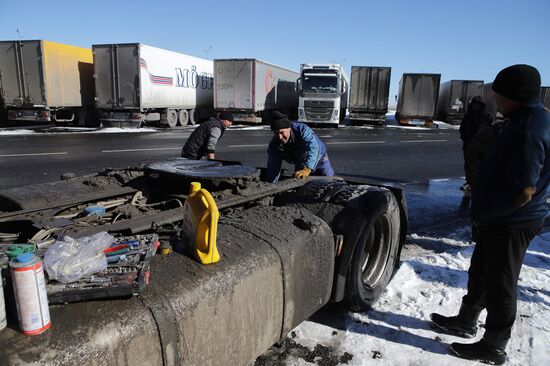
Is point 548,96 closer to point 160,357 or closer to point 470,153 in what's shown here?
point 470,153

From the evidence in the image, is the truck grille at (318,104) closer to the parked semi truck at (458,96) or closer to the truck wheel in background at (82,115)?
the truck wheel in background at (82,115)

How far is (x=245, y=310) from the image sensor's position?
76.1 inches

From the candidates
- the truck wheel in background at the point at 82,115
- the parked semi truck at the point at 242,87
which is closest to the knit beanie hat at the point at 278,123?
the parked semi truck at the point at 242,87

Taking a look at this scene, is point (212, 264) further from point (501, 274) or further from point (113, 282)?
point (501, 274)

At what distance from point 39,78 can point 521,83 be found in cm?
1887

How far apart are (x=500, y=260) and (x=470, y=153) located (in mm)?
Answer: 2339

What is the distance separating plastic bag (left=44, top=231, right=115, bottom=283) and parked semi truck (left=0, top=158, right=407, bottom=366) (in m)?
0.10

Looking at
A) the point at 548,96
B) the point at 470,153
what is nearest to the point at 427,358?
the point at 470,153

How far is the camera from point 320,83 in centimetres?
2241

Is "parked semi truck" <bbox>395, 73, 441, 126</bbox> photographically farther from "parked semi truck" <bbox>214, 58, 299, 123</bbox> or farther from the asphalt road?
the asphalt road

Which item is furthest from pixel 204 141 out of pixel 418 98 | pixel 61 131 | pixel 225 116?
pixel 418 98

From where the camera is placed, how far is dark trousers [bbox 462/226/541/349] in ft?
Answer: 8.51

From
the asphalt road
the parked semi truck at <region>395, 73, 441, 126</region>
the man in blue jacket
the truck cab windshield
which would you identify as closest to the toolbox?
the man in blue jacket

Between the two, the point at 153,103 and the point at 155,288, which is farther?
the point at 153,103
